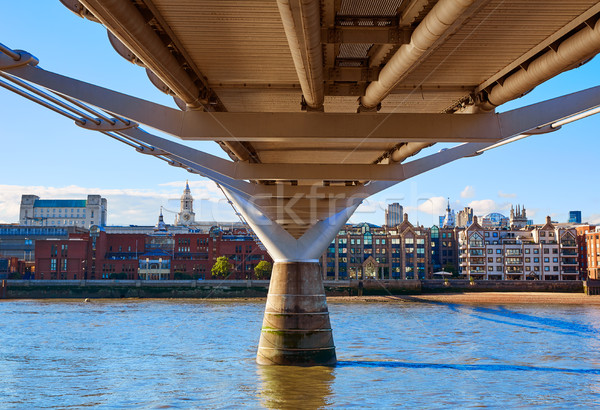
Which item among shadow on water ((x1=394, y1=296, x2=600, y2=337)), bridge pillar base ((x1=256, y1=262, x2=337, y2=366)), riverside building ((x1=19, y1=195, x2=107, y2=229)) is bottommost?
shadow on water ((x1=394, y1=296, x2=600, y2=337))

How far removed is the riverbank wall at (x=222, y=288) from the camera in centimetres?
8100

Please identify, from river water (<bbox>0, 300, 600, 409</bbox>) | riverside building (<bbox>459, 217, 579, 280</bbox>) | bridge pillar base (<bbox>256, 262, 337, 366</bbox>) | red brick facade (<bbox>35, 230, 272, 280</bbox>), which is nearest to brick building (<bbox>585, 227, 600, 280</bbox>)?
riverside building (<bbox>459, 217, 579, 280</bbox>)

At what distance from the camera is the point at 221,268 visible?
8638 centimetres

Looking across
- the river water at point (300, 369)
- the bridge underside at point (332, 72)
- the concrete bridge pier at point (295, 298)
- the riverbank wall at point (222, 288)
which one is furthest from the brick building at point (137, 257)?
the bridge underside at point (332, 72)

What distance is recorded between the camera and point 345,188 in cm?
2295

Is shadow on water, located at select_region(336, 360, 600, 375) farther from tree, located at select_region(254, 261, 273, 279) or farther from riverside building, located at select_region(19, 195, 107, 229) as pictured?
riverside building, located at select_region(19, 195, 107, 229)

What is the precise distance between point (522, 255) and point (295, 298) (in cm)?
7645

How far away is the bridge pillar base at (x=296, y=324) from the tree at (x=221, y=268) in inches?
2500

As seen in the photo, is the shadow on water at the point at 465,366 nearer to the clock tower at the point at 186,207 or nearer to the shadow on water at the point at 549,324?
the shadow on water at the point at 549,324

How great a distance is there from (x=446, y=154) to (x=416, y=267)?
7841 cm

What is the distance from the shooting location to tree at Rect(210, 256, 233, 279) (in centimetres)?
8644

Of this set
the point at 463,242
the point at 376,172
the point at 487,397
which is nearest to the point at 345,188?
the point at 376,172

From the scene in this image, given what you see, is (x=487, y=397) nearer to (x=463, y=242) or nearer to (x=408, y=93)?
(x=408, y=93)

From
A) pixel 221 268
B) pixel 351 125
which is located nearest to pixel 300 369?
pixel 351 125
